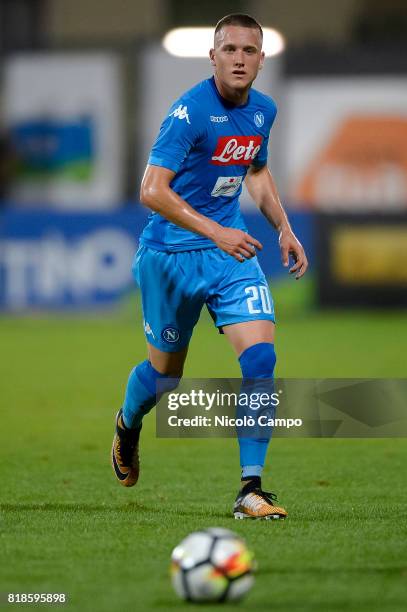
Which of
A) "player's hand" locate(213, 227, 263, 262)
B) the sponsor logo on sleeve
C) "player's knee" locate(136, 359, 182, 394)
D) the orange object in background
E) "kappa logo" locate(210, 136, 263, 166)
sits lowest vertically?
"player's knee" locate(136, 359, 182, 394)

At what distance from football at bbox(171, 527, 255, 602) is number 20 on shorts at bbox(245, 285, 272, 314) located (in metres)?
1.92

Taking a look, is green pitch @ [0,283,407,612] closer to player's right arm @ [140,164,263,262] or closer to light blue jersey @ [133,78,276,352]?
light blue jersey @ [133,78,276,352]

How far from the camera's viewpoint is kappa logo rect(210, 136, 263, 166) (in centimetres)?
635

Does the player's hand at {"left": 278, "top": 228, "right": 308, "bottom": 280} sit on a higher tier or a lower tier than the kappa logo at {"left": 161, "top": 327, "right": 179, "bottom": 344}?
higher

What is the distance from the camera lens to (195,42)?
2494 centimetres

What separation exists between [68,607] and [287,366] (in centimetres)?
845

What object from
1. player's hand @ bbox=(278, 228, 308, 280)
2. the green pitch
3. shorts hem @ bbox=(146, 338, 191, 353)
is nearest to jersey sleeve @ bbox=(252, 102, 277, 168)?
player's hand @ bbox=(278, 228, 308, 280)

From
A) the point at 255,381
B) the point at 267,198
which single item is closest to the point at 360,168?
the point at 267,198

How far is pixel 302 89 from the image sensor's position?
77.2 feet

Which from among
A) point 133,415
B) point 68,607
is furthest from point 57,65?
point 68,607

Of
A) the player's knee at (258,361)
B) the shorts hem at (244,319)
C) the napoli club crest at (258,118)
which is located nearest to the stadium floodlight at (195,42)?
the napoli club crest at (258,118)

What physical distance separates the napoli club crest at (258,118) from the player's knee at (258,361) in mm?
1106

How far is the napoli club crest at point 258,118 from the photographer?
21.2 ft

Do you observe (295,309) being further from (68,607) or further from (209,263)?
(68,607)
